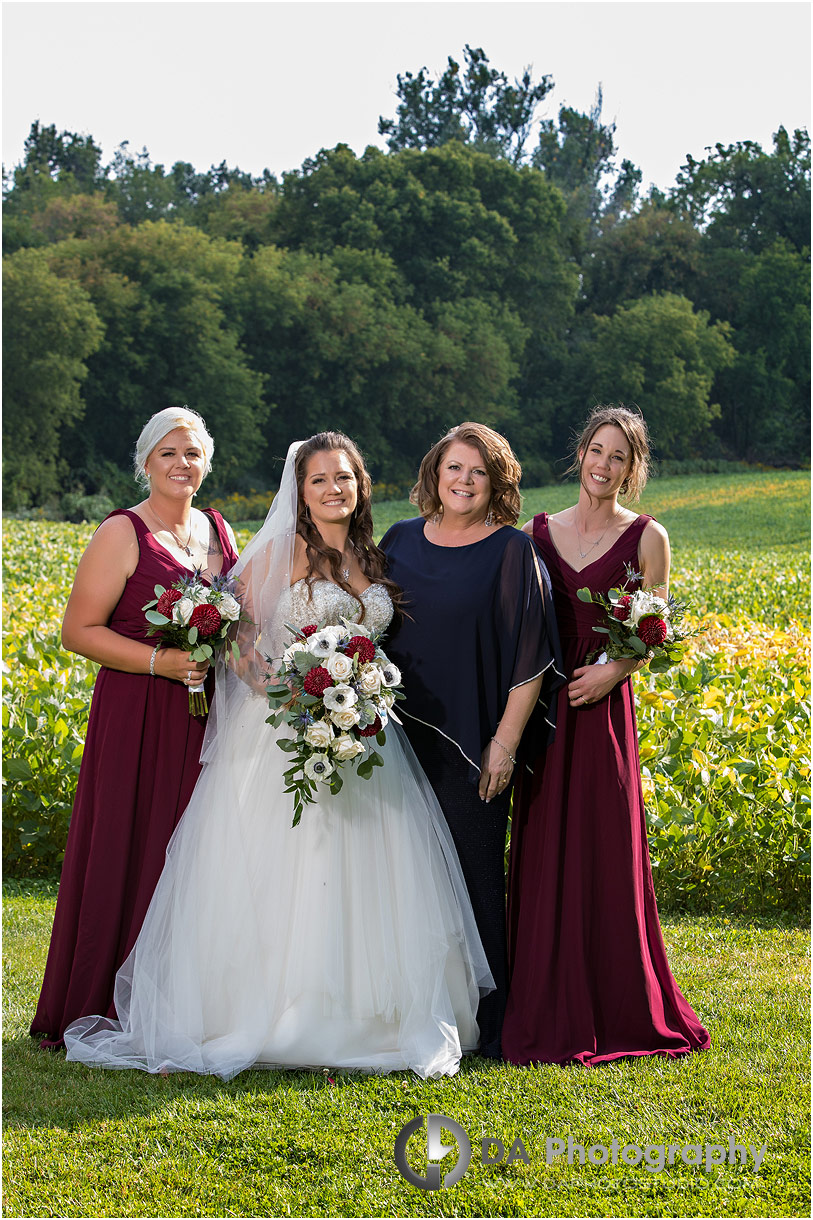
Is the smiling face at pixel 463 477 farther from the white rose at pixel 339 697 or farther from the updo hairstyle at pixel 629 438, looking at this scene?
the white rose at pixel 339 697

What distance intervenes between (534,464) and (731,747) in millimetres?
33980

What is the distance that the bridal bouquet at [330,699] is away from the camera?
12.1ft

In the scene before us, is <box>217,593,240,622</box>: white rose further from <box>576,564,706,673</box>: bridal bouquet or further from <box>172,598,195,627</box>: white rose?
<box>576,564,706,673</box>: bridal bouquet

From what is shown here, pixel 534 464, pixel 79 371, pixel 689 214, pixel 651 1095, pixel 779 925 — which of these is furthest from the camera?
pixel 689 214

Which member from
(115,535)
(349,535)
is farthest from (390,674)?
(115,535)

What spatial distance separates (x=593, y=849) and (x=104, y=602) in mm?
2118

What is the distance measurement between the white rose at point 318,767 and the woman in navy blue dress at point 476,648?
0.51 metres

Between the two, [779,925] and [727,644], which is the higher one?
[727,644]

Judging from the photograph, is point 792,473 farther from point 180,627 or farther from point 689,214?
point 180,627

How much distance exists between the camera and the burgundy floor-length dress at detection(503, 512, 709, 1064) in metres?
4.08

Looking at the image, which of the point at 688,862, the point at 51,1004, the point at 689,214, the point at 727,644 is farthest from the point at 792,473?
the point at 51,1004

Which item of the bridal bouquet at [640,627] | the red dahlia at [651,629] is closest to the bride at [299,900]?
the bridal bouquet at [640,627]

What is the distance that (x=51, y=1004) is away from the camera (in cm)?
420

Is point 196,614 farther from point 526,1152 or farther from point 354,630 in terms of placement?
point 526,1152
